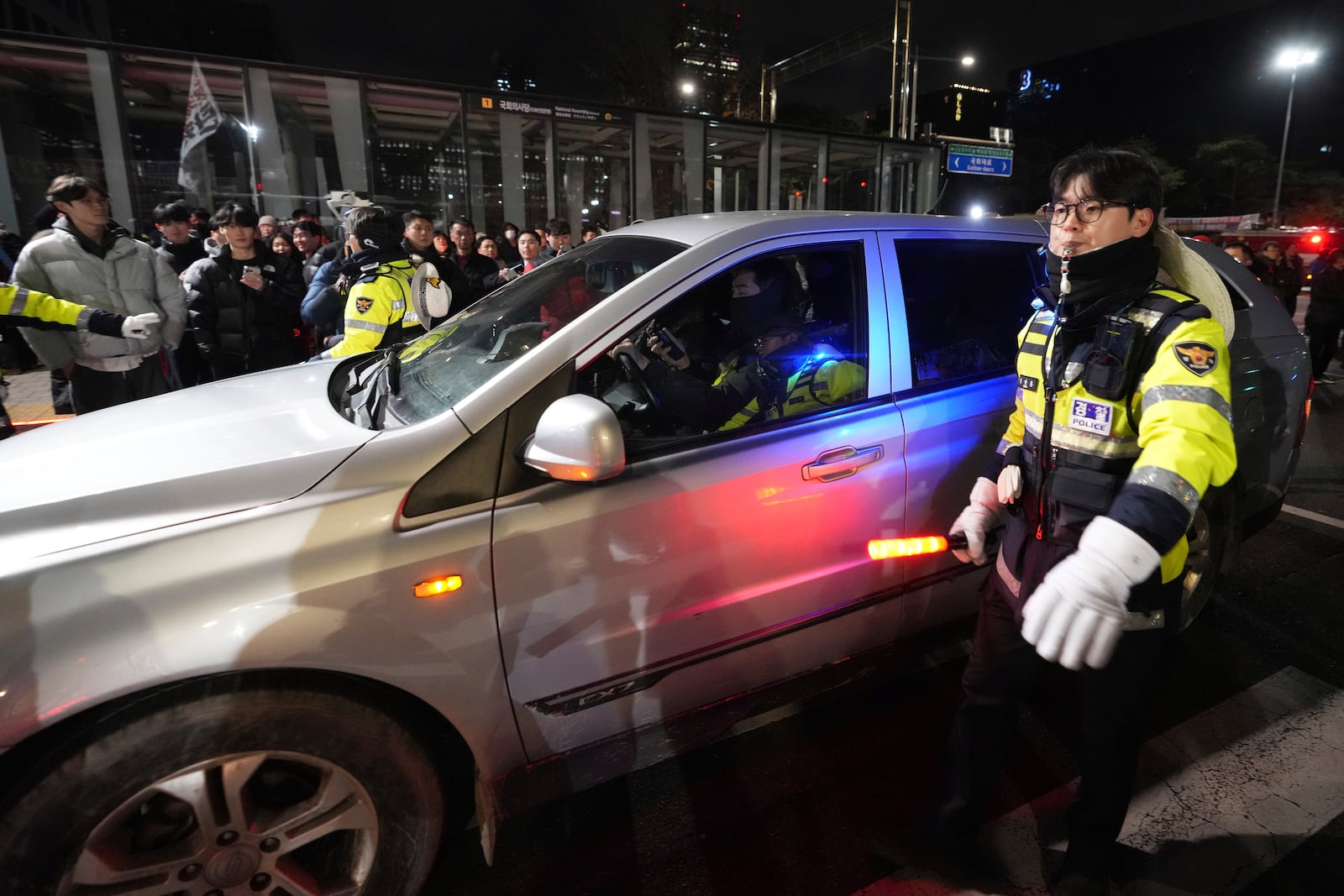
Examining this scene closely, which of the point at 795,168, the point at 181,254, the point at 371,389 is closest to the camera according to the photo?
the point at 371,389

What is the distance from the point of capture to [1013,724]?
191 cm

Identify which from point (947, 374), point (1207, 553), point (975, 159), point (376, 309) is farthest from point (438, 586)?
point (975, 159)

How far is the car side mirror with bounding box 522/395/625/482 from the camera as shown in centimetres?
166

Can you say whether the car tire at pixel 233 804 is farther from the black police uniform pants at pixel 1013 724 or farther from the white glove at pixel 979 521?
the white glove at pixel 979 521

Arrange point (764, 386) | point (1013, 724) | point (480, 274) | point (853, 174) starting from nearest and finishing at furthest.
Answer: point (1013, 724) → point (764, 386) → point (480, 274) → point (853, 174)

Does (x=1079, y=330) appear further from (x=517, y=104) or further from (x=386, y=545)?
(x=517, y=104)

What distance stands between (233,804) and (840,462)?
1714 millimetres

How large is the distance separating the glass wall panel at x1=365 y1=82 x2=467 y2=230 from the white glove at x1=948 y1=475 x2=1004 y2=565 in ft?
40.7

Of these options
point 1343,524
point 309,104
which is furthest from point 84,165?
point 1343,524

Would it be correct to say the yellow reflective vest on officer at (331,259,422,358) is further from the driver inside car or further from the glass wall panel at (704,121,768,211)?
the glass wall panel at (704,121,768,211)

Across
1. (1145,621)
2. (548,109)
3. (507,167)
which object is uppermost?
(548,109)

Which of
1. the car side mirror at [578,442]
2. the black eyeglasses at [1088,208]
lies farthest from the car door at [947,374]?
the car side mirror at [578,442]

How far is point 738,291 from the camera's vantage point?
2635 mm

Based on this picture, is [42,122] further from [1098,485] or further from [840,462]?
[1098,485]
